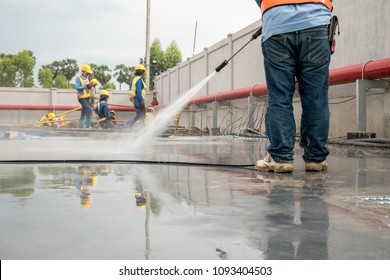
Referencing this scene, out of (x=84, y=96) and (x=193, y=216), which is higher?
(x=84, y=96)

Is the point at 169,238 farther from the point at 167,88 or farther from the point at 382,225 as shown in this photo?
the point at 167,88

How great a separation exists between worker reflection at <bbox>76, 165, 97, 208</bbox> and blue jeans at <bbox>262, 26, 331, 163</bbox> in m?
1.35

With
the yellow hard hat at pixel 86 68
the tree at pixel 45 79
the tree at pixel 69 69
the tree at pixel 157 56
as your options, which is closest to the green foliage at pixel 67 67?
the tree at pixel 69 69

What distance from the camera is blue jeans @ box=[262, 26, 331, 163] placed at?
367 cm

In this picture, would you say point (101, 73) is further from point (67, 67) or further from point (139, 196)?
point (139, 196)

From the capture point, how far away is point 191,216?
193cm

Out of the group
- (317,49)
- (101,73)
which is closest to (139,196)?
(317,49)

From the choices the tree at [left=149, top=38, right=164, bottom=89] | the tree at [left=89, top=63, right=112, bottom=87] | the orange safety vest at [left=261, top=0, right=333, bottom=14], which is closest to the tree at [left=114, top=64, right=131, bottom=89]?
the tree at [left=89, top=63, right=112, bottom=87]

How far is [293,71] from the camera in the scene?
3.75 m

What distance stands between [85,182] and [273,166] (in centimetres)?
143

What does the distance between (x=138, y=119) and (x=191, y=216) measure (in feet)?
39.5

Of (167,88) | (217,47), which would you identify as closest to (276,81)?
(217,47)

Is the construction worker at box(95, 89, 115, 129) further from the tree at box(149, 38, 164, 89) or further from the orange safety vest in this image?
the tree at box(149, 38, 164, 89)
